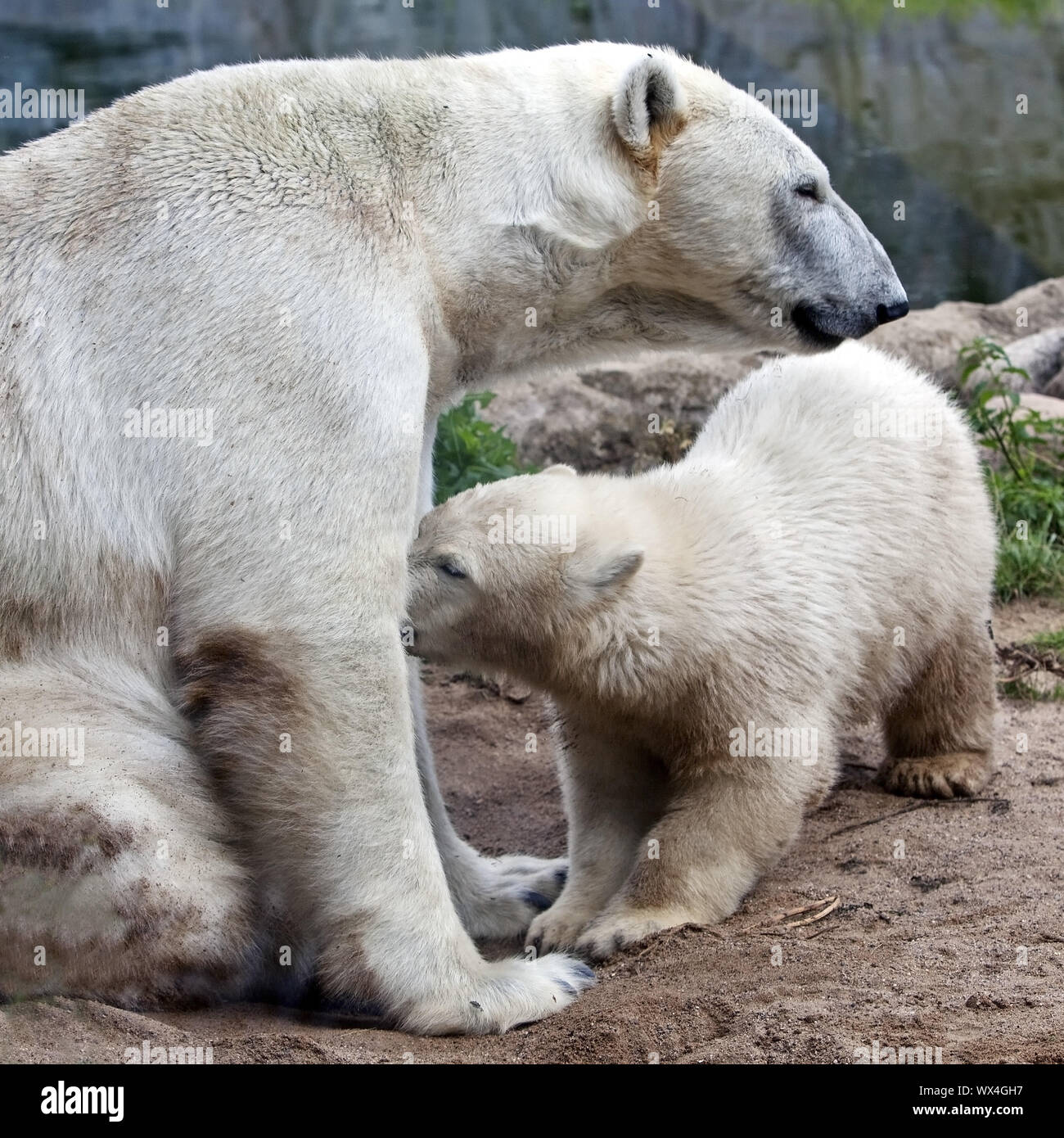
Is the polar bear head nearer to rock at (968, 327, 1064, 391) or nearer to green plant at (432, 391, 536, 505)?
green plant at (432, 391, 536, 505)

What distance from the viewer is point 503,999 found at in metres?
3.37

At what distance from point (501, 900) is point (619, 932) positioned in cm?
67

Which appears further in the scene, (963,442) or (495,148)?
(963,442)

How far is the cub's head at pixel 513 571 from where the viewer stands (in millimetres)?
3957

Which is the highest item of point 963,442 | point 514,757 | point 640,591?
point 963,442

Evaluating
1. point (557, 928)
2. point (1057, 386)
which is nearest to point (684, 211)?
point (557, 928)

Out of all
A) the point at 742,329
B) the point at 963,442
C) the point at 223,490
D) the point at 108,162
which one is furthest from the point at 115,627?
the point at 963,442

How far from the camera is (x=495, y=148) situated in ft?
11.8

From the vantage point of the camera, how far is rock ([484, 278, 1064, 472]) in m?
7.45

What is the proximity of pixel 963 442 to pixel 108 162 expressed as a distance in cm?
293

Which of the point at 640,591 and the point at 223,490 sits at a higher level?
the point at 223,490

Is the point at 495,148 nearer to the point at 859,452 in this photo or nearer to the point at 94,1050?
the point at 859,452

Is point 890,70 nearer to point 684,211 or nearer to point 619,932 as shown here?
point 684,211

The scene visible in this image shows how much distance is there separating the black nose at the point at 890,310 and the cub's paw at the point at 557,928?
6.20 ft
